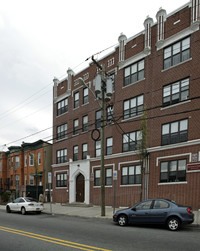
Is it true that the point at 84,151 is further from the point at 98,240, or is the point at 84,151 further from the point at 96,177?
the point at 98,240

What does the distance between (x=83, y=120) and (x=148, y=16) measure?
467 inches

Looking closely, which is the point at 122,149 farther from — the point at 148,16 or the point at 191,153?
the point at 148,16

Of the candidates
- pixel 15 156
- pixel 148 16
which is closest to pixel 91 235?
pixel 148 16

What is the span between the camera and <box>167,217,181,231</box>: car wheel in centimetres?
1115

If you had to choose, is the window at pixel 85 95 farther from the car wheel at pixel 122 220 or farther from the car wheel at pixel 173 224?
the car wheel at pixel 173 224

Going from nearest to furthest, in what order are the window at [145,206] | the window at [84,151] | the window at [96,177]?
the window at [145,206] < the window at [96,177] < the window at [84,151]

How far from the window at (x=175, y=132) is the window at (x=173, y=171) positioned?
1.48m

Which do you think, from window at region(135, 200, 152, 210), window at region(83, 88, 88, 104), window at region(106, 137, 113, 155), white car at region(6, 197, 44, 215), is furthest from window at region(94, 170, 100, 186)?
window at region(135, 200, 152, 210)

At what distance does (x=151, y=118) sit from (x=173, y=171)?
405 centimetres

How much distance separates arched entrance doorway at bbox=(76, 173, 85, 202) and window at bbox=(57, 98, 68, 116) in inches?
314

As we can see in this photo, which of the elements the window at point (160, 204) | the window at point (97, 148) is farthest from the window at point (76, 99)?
the window at point (160, 204)

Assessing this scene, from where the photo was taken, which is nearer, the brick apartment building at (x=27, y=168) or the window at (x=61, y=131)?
the window at (x=61, y=131)

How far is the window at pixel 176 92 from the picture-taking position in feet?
61.4

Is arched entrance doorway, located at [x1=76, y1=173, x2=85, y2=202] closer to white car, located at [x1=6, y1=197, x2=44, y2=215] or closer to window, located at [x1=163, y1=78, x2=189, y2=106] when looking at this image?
white car, located at [x1=6, y1=197, x2=44, y2=215]
